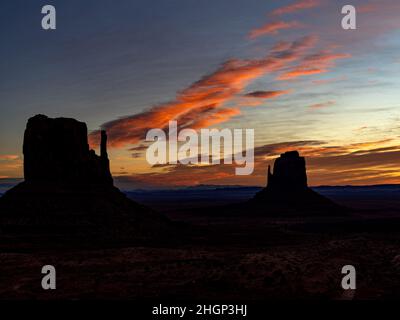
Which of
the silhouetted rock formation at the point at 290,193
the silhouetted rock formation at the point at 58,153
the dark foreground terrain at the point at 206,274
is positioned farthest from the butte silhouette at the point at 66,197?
the silhouetted rock formation at the point at 290,193

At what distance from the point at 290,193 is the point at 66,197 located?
104 m

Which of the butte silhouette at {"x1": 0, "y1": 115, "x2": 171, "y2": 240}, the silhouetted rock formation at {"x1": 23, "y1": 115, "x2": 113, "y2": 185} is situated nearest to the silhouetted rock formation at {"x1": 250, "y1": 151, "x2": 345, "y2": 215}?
the butte silhouette at {"x1": 0, "y1": 115, "x2": 171, "y2": 240}

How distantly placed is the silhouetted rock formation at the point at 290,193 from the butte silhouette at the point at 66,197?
7626 centimetres

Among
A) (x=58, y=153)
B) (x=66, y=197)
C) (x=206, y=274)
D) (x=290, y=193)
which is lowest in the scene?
(x=206, y=274)

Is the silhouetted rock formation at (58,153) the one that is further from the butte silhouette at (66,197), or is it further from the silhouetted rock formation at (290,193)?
the silhouetted rock formation at (290,193)

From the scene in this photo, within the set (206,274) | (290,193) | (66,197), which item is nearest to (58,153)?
(66,197)

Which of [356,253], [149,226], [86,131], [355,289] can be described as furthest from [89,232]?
[355,289]

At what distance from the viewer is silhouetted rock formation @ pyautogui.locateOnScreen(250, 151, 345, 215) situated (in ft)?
438

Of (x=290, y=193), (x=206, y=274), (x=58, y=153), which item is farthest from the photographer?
(x=290, y=193)

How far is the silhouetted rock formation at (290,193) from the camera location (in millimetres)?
133625

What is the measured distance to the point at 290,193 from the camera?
150 meters

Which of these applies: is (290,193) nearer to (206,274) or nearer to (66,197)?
(66,197)

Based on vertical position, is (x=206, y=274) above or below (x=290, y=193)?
below
